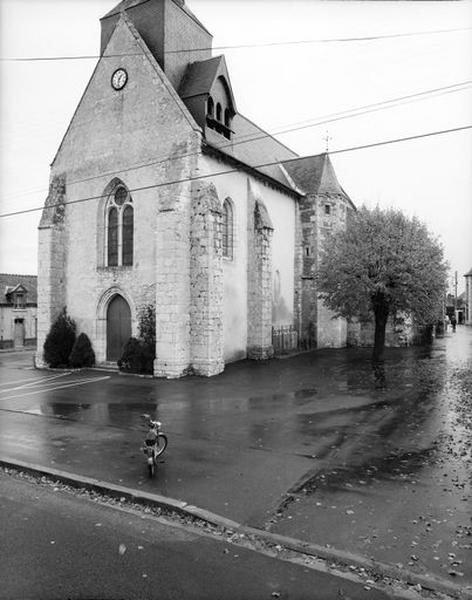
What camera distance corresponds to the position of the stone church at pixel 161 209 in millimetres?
17562

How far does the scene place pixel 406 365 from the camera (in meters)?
20.2

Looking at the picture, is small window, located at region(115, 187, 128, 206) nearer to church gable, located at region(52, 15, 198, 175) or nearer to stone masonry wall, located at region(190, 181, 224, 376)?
church gable, located at region(52, 15, 198, 175)

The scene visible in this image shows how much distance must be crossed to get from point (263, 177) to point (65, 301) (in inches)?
436

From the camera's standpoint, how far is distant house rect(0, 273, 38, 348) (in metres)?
37.5

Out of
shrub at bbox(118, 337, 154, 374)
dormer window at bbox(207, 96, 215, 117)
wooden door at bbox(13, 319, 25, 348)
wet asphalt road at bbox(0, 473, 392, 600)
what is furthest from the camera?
wooden door at bbox(13, 319, 25, 348)

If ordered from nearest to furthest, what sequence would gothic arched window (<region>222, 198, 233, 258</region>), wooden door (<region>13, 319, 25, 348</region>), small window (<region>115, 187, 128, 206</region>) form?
small window (<region>115, 187, 128, 206</region>) < gothic arched window (<region>222, 198, 233, 258</region>) < wooden door (<region>13, 319, 25, 348</region>)

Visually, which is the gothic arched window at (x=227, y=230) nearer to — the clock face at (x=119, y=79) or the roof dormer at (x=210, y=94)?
the roof dormer at (x=210, y=94)

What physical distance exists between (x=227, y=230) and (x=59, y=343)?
8.76 m

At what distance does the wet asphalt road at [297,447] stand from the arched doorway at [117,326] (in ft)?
9.43

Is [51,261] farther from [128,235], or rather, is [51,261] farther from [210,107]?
[210,107]

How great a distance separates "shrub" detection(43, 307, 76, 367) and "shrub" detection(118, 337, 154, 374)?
3.38 metres

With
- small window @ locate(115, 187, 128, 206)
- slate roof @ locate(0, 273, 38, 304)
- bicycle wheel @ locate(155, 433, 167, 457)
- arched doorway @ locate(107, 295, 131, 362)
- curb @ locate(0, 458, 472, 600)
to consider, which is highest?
small window @ locate(115, 187, 128, 206)

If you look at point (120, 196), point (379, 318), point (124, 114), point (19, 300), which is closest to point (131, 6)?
point (124, 114)

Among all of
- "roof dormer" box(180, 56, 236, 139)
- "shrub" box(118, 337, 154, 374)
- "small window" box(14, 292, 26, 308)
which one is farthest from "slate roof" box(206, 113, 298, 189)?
"small window" box(14, 292, 26, 308)
